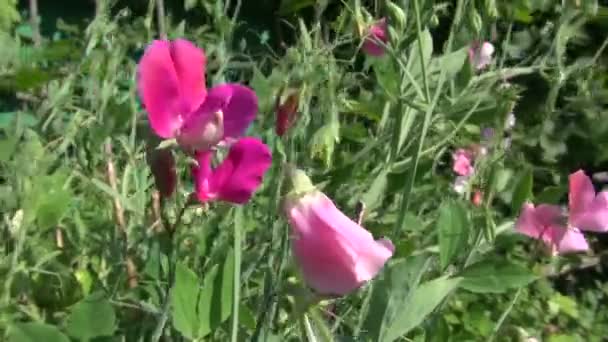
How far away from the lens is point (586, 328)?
9.87 feet

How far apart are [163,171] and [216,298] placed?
14 centimetres

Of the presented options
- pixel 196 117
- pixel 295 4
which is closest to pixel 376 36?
pixel 196 117

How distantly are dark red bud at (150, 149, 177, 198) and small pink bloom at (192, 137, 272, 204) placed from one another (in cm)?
3

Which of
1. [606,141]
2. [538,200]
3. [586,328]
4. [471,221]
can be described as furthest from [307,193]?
[586,328]

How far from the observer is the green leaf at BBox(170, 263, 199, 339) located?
0.82m

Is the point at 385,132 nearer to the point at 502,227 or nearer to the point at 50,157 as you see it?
the point at 502,227

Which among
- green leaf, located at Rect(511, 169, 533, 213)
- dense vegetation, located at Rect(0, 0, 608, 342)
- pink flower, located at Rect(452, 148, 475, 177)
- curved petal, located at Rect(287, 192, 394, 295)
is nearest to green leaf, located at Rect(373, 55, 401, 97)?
dense vegetation, located at Rect(0, 0, 608, 342)

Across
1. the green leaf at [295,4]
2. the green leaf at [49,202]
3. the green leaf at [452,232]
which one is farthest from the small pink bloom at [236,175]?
the green leaf at [295,4]

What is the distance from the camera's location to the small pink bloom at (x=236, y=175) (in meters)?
0.77

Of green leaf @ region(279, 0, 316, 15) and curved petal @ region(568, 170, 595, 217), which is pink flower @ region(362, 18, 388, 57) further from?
green leaf @ region(279, 0, 316, 15)

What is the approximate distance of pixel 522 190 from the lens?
3.43ft

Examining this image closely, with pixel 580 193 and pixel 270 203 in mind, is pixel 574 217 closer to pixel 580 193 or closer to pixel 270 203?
pixel 580 193

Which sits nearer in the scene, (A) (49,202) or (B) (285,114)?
(B) (285,114)

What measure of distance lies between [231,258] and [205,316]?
0.17ft
